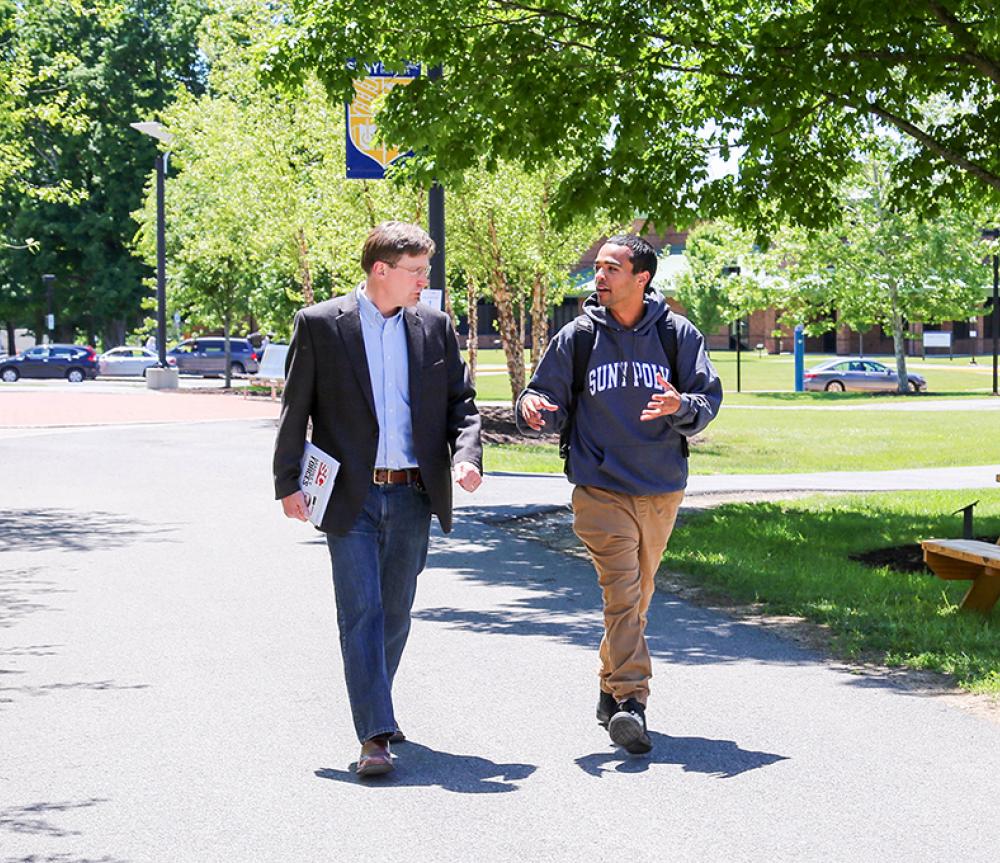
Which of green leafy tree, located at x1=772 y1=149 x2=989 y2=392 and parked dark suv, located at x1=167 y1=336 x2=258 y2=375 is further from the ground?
green leafy tree, located at x1=772 y1=149 x2=989 y2=392

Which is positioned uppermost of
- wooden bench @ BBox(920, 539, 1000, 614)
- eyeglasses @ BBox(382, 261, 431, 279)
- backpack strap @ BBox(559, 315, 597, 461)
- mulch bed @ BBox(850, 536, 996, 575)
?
eyeglasses @ BBox(382, 261, 431, 279)

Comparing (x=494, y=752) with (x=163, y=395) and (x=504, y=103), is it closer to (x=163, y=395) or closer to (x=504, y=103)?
(x=504, y=103)

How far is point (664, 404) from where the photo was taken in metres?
5.92

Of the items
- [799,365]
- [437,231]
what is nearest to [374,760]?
[437,231]

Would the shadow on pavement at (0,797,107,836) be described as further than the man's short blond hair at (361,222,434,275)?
No

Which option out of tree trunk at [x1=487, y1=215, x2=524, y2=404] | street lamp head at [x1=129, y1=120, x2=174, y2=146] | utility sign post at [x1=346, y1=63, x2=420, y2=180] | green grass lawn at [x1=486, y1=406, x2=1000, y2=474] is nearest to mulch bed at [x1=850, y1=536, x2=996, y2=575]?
utility sign post at [x1=346, y1=63, x2=420, y2=180]

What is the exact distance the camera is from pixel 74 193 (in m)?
21.6

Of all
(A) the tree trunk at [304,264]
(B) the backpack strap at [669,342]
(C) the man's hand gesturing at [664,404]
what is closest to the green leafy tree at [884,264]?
(A) the tree trunk at [304,264]

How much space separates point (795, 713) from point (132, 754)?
8.73 ft

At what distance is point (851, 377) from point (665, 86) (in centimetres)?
4006

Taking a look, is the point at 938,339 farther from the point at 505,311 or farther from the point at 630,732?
the point at 630,732

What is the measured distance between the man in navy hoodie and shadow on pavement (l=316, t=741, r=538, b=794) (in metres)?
0.57

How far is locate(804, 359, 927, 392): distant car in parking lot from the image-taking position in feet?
173

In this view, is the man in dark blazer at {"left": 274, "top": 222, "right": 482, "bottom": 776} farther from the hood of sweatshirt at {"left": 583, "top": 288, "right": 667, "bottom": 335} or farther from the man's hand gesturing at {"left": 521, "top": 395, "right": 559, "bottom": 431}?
the hood of sweatshirt at {"left": 583, "top": 288, "right": 667, "bottom": 335}
